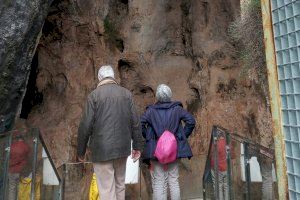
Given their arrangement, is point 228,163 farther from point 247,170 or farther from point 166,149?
point 166,149

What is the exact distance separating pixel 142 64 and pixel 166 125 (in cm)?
416

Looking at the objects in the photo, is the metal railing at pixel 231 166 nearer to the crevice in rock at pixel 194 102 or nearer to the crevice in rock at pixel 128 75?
the crevice in rock at pixel 194 102

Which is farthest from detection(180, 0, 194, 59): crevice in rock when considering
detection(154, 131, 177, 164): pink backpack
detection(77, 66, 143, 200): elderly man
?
detection(77, 66, 143, 200): elderly man

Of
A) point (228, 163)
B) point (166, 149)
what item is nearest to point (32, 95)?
point (166, 149)

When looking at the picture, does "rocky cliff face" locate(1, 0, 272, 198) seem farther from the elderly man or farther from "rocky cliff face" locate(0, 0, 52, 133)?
the elderly man

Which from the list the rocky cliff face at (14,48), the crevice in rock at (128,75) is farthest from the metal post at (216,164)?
the crevice in rock at (128,75)

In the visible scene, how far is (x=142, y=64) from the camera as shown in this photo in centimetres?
1019

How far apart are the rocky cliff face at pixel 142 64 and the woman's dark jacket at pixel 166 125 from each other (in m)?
3.79

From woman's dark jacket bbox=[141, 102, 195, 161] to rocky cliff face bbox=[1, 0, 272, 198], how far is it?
379cm

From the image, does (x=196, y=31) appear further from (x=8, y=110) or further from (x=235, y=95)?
(x=8, y=110)

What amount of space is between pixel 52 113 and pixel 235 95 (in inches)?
165

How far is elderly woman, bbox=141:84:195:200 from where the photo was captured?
242 inches

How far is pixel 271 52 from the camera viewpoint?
2.99 meters

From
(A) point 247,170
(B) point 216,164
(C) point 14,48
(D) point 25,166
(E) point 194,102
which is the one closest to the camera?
(A) point 247,170
